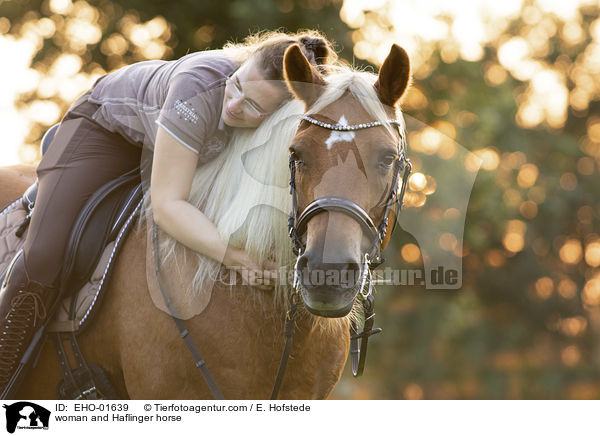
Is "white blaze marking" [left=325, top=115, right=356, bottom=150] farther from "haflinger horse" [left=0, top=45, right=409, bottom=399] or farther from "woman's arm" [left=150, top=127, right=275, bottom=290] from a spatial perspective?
"woman's arm" [left=150, top=127, right=275, bottom=290]

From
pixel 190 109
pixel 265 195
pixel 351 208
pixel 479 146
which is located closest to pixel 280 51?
pixel 190 109

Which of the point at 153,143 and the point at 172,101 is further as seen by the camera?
the point at 153,143

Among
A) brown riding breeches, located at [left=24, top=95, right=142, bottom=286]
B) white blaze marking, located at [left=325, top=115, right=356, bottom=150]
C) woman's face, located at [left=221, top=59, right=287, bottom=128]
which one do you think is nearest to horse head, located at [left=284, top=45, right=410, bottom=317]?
white blaze marking, located at [left=325, top=115, right=356, bottom=150]

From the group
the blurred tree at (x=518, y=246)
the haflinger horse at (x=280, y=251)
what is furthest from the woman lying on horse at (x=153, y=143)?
the blurred tree at (x=518, y=246)

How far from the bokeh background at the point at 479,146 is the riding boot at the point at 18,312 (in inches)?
170

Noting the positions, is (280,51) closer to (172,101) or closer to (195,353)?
(172,101)

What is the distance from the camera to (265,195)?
263 cm

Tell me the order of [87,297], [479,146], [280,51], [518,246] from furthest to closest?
[518,246]
[479,146]
[87,297]
[280,51]

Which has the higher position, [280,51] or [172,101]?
[280,51]

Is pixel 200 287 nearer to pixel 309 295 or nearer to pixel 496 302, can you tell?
pixel 309 295

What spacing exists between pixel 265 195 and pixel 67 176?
103 cm

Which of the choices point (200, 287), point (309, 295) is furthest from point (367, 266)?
point (200, 287)
